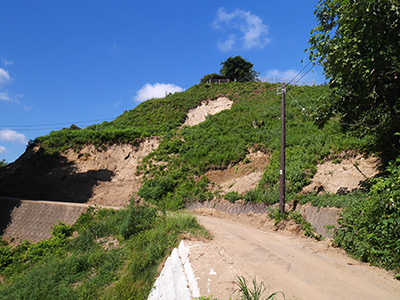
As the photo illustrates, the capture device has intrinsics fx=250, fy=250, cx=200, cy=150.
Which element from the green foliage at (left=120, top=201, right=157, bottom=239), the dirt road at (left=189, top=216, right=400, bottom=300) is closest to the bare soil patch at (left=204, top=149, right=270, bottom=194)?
the green foliage at (left=120, top=201, right=157, bottom=239)

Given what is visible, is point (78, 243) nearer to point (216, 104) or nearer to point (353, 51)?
point (353, 51)

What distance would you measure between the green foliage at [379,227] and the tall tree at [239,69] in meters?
50.9

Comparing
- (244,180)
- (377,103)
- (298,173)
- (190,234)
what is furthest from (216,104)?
(190,234)

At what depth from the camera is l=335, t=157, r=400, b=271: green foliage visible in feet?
21.4

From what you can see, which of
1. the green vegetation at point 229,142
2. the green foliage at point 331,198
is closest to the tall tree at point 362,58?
the green vegetation at point 229,142

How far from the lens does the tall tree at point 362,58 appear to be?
7965 mm

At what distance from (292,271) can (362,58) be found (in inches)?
283

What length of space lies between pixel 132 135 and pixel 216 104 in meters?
15.4

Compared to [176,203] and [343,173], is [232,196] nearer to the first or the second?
[176,203]

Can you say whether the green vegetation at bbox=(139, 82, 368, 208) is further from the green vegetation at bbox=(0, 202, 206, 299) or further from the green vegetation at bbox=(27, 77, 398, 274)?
the green vegetation at bbox=(0, 202, 206, 299)

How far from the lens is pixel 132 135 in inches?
1366

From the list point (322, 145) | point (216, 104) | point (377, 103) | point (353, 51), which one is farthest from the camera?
point (216, 104)

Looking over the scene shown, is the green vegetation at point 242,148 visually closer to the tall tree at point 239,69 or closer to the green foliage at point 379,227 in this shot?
the green foliage at point 379,227

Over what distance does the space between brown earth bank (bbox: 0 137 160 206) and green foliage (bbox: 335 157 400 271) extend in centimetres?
2005
